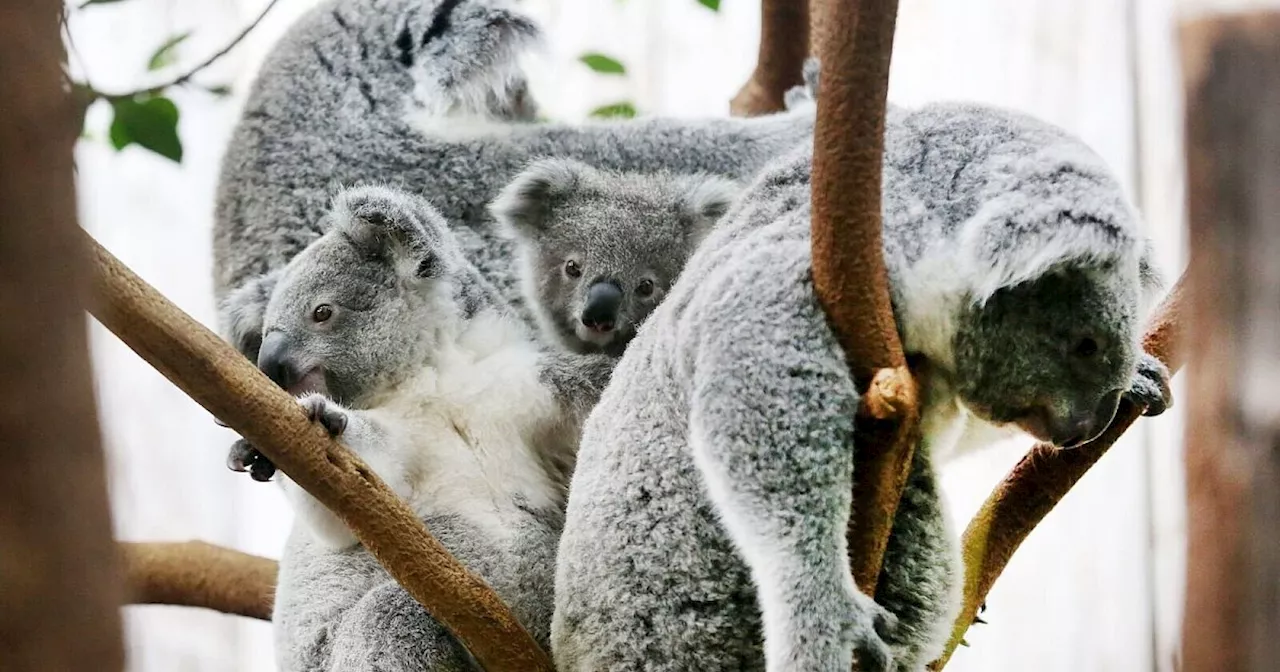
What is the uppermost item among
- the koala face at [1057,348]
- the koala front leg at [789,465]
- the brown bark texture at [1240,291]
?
the brown bark texture at [1240,291]

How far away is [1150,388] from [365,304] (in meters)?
1.35

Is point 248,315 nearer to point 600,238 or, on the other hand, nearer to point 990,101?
point 600,238

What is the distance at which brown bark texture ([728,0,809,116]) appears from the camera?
3.49m

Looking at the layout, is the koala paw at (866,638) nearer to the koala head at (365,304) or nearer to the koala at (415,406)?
the koala at (415,406)

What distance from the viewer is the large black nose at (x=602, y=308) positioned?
249 centimetres

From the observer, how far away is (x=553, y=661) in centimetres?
191

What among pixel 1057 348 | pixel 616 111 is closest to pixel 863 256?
pixel 1057 348

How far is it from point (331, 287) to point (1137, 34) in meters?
2.93

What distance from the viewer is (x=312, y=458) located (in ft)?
5.58

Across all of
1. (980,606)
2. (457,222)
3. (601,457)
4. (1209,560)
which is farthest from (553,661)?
Result: (457,222)

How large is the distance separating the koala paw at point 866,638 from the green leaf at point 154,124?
5.07 feet

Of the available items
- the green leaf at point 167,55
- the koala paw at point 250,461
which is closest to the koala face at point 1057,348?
the koala paw at point 250,461

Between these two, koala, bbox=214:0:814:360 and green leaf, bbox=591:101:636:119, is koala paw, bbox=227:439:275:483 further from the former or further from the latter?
green leaf, bbox=591:101:636:119

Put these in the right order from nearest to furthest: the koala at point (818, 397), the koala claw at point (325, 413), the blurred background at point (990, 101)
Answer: the koala at point (818, 397) < the koala claw at point (325, 413) < the blurred background at point (990, 101)
